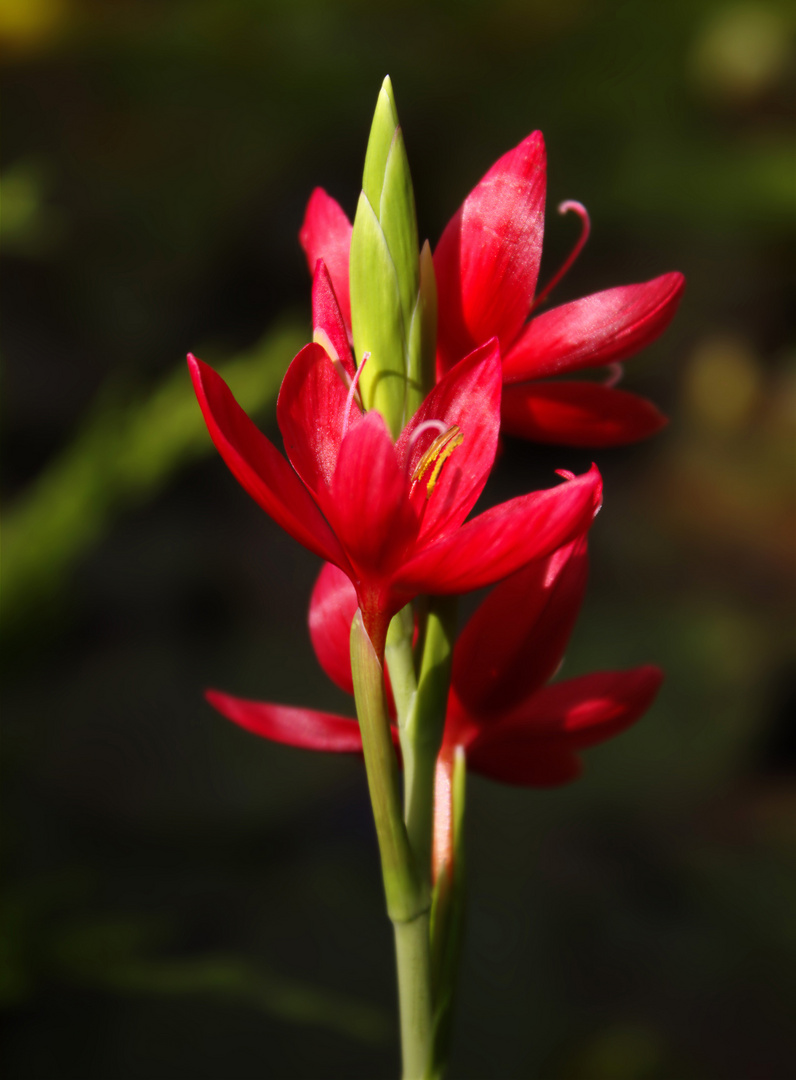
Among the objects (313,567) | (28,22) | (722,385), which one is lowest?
(313,567)

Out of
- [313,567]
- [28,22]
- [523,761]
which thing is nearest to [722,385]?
[313,567]

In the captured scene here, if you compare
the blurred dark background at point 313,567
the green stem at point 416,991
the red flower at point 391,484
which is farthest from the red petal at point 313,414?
the blurred dark background at point 313,567

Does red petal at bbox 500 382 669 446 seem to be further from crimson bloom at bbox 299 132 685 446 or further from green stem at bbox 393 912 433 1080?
green stem at bbox 393 912 433 1080

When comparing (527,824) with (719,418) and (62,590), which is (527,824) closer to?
(62,590)

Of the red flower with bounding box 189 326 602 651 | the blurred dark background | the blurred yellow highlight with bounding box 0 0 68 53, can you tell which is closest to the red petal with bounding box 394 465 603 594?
the red flower with bounding box 189 326 602 651

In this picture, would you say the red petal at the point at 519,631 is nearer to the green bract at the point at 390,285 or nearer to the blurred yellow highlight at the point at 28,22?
the green bract at the point at 390,285

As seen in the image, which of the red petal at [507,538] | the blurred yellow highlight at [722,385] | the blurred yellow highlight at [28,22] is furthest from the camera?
the blurred yellow highlight at [722,385]

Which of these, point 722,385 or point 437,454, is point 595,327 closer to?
point 437,454

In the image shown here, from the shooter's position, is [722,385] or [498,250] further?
[722,385]
